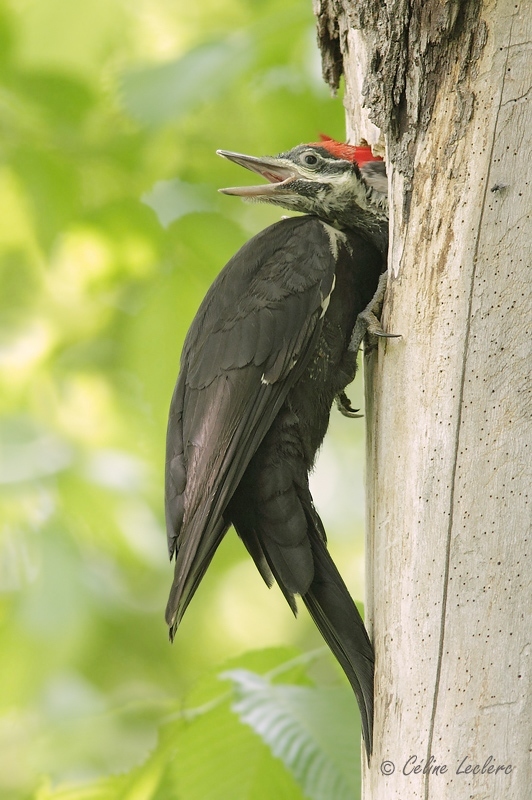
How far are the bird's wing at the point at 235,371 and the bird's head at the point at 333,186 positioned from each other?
0.20 meters


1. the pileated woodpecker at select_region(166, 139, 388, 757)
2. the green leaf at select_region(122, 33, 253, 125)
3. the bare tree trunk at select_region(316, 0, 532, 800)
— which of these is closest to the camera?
the bare tree trunk at select_region(316, 0, 532, 800)

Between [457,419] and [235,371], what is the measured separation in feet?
1.87

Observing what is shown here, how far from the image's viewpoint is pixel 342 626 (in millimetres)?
1803

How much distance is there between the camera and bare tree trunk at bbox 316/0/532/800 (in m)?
1.49

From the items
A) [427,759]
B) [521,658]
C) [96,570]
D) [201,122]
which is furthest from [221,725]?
[201,122]

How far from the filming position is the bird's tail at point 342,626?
5.70 feet

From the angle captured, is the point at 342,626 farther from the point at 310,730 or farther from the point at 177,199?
the point at 177,199

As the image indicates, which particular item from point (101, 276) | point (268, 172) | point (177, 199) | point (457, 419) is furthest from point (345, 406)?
point (101, 276)

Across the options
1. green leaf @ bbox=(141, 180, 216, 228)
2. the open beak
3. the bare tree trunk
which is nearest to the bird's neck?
the open beak

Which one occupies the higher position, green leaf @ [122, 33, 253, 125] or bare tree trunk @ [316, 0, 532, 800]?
green leaf @ [122, 33, 253, 125]

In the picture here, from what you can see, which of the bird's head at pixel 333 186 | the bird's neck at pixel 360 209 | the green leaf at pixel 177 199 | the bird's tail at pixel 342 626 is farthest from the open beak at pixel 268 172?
the bird's tail at pixel 342 626

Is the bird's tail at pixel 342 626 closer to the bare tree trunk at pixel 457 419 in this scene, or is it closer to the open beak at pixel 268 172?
the bare tree trunk at pixel 457 419

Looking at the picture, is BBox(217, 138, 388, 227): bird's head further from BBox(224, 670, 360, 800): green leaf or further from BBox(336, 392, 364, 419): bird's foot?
BBox(224, 670, 360, 800): green leaf

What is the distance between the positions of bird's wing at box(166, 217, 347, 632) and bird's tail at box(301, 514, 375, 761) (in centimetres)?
23
